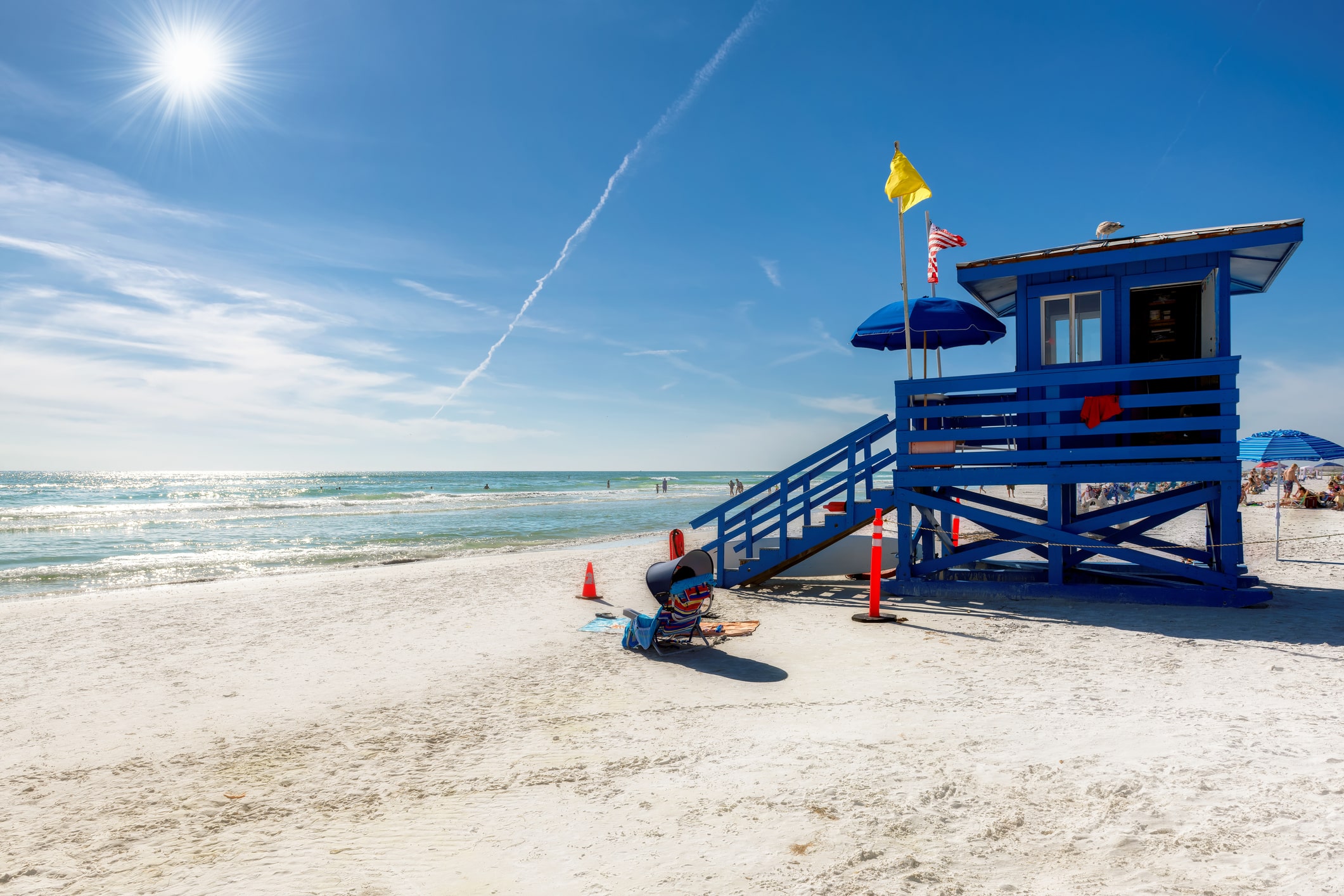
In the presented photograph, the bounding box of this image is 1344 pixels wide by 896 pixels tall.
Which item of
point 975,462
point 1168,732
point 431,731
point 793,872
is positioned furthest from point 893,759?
point 975,462

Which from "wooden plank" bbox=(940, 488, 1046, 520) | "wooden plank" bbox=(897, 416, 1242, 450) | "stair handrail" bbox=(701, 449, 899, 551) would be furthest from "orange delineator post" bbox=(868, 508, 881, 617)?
"wooden plank" bbox=(940, 488, 1046, 520)

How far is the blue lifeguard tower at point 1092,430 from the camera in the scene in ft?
30.7

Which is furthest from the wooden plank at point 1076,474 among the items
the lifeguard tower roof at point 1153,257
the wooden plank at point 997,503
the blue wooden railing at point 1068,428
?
the lifeguard tower roof at point 1153,257

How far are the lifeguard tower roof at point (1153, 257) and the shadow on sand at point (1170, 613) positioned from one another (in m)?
5.04

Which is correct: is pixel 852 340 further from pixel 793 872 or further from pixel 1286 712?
pixel 793 872

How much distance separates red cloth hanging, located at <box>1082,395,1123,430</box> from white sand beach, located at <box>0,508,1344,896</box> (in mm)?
2745

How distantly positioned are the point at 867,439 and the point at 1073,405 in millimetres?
3057

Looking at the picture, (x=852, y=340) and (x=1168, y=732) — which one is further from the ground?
(x=852, y=340)

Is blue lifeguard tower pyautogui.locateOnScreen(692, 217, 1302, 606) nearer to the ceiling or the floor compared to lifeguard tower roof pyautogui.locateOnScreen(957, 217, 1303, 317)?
nearer to the floor

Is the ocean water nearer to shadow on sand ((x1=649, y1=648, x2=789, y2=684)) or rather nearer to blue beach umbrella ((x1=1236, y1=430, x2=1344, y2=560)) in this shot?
shadow on sand ((x1=649, y1=648, x2=789, y2=684))

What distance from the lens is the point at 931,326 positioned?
10820mm

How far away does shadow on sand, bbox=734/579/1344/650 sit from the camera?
7957mm

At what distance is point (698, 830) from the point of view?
4008 mm

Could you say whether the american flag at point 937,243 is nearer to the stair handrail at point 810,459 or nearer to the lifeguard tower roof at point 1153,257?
the lifeguard tower roof at point 1153,257
